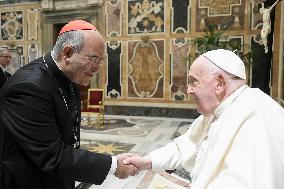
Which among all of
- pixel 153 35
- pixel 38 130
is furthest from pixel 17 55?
Result: pixel 38 130

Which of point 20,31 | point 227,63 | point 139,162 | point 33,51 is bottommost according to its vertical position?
point 139,162

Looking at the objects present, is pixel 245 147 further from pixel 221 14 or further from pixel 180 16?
pixel 180 16

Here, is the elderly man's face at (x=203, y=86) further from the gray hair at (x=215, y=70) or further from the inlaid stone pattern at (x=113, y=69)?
the inlaid stone pattern at (x=113, y=69)

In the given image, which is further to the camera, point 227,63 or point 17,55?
point 17,55

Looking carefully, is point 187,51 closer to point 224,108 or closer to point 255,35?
point 255,35

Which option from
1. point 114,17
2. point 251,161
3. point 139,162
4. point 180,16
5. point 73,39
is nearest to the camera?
point 251,161

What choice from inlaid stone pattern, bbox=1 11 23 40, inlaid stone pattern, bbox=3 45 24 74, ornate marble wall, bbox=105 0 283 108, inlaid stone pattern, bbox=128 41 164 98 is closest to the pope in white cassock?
ornate marble wall, bbox=105 0 283 108

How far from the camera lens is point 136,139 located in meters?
6.87

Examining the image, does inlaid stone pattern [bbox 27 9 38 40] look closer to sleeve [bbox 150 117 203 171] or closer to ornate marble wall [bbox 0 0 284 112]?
ornate marble wall [bbox 0 0 284 112]

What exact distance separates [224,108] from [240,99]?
0.14m

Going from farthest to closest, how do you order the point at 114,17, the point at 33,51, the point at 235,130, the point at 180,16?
the point at 33,51 < the point at 114,17 < the point at 180,16 < the point at 235,130

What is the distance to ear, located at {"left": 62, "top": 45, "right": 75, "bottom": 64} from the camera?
6.31ft

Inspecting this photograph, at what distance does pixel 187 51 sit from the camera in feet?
31.2

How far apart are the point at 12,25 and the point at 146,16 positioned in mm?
5571
